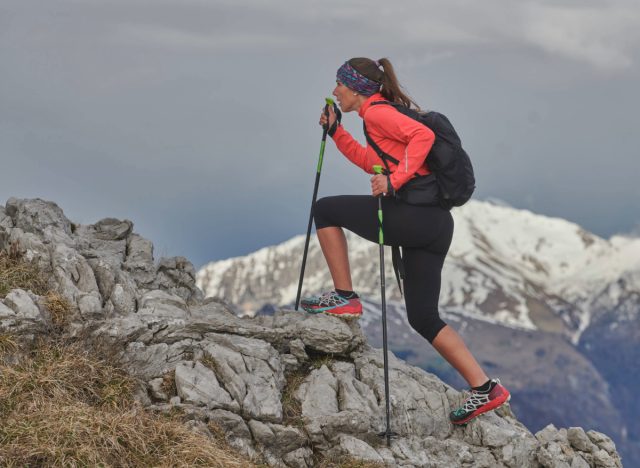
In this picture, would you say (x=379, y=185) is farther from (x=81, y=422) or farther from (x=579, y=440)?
(x=579, y=440)

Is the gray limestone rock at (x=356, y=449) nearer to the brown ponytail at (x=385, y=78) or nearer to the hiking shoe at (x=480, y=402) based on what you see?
the hiking shoe at (x=480, y=402)

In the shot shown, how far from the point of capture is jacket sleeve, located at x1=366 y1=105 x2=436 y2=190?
1174 centimetres

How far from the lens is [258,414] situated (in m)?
11.9

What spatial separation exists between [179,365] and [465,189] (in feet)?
17.2

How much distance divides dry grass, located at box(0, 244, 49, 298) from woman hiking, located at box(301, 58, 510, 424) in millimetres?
4684

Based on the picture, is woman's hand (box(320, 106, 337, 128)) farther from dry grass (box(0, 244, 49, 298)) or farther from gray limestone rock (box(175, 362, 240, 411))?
dry grass (box(0, 244, 49, 298))

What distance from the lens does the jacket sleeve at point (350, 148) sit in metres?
13.7

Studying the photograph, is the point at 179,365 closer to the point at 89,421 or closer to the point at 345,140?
the point at 89,421

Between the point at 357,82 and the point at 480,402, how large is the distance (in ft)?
19.3

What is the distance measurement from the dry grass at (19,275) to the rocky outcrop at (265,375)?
205 mm

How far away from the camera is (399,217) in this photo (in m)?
12.5

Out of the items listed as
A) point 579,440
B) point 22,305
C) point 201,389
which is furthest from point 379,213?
point 579,440

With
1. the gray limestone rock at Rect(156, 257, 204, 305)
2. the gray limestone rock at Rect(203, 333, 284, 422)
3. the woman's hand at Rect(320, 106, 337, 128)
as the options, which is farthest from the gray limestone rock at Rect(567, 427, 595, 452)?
the gray limestone rock at Rect(156, 257, 204, 305)

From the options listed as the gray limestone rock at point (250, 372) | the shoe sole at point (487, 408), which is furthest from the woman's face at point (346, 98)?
the shoe sole at point (487, 408)
